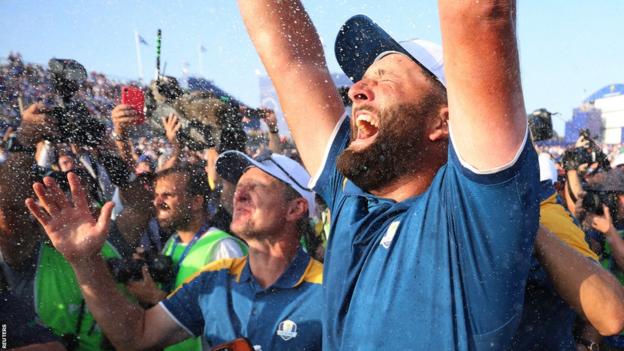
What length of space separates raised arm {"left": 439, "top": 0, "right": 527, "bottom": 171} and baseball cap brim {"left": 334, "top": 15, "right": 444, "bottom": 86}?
0.73 m

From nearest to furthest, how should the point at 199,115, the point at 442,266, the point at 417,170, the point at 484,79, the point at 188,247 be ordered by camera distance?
the point at 484,79 < the point at 442,266 < the point at 417,170 < the point at 188,247 < the point at 199,115

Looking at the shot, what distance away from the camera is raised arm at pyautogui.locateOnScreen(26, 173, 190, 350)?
7.62 feet

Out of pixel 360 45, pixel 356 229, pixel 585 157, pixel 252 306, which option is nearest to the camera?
pixel 356 229

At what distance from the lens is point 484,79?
1.13m

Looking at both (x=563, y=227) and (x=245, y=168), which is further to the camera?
(x=245, y=168)

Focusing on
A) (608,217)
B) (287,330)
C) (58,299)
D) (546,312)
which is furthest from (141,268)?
(608,217)

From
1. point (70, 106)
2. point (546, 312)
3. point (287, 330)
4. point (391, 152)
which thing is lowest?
point (287, 330)

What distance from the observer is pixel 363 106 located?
1.78m

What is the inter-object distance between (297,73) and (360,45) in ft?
0.92

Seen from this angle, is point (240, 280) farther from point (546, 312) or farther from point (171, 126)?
point (171, 126)

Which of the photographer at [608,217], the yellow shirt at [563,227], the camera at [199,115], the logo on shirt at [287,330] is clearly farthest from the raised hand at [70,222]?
the photographer at [608,217]

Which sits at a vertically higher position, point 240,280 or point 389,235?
point 389,235

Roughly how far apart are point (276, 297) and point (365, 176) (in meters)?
1.17

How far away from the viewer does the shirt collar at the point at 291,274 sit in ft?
8.78
